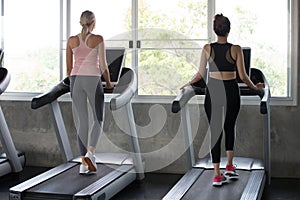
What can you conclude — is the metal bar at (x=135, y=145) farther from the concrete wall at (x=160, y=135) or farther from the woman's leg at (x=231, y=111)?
the woman's leg at (x=231, y=111)

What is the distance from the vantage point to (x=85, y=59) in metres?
4.57

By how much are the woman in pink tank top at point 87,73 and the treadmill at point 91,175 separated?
8.1 inches

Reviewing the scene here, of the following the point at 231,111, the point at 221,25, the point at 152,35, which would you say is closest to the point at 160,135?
the point at 152,35

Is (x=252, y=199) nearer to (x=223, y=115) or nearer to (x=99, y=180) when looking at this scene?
(x=223, y=115)

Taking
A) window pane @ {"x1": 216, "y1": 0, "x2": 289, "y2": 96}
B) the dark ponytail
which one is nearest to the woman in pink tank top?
the dark ponytail

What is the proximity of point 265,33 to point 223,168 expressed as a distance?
5.63 feet

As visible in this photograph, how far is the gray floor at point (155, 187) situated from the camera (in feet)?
15.7

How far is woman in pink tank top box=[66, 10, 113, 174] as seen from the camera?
4574 mm

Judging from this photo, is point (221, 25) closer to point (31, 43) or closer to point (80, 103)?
point (80, 103)

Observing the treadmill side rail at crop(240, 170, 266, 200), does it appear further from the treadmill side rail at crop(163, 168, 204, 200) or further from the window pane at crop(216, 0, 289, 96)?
the window pane at crop(216, 0, 289, 96)

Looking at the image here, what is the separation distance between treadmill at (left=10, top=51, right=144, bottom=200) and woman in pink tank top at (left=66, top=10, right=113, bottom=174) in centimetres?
21

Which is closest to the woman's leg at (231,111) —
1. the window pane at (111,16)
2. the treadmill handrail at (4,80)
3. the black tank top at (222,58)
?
the black tank top at (222,58)

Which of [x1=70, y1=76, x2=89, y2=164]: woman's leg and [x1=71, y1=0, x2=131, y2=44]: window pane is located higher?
[x1=71, y1=0, x2=131, y2=44]: window pane

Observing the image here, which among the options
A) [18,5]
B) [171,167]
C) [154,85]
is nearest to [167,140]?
[171,167]
